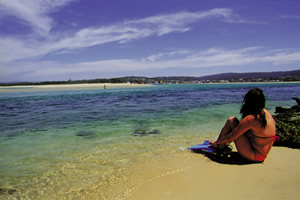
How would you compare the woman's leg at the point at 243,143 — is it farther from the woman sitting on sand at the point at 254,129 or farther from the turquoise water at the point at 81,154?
the turquoise water at the point at 81,154

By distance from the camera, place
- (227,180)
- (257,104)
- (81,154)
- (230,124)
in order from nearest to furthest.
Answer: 1. (227,180)
2. (257,104)
3. (230,124)
4. (81,154)

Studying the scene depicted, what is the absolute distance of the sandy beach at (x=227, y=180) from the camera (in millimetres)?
2818

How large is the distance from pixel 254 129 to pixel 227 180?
1.18 metres

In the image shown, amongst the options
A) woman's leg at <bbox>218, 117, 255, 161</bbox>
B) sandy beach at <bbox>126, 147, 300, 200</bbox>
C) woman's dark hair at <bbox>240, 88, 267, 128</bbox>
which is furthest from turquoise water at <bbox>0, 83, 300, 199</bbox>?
woman's dark hair at <bbox>240, 88, 267, 128</bbox>

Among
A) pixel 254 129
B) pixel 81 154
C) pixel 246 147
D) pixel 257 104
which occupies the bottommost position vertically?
pixel 81 154

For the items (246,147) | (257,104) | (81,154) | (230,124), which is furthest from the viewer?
(81,154)

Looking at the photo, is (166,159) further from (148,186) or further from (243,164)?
(243,164)

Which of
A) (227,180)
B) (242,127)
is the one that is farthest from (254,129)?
(227,180)

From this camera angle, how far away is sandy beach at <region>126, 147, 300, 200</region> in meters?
2.82

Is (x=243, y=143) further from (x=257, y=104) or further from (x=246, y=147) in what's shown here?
(x=257, y=104)

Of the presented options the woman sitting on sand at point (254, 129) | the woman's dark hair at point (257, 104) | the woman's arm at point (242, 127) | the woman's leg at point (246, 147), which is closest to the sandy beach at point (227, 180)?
the woman's leg at point (246, 147)

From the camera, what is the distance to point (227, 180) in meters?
3.26

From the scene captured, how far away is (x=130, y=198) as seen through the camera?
2.93m

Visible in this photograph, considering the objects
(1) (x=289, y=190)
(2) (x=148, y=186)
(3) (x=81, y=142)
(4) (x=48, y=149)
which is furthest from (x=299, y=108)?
(4) (x=48, y=149)
